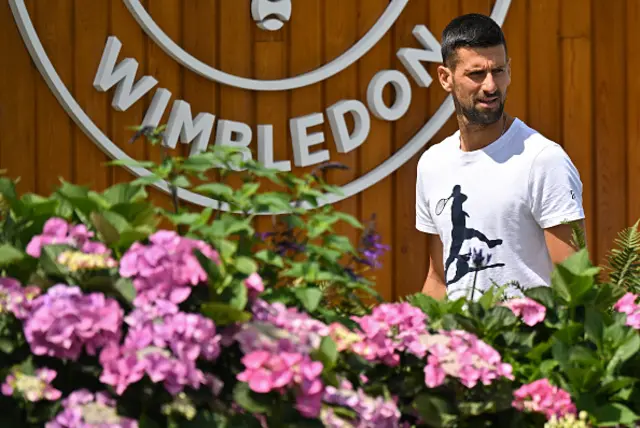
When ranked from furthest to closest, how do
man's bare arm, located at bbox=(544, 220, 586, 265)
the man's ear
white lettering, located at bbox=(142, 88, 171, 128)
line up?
white lettering, located at bbox=(142, 88, 171, 128), the man's ear, man's bare arm, located at bbox=(544, 220, 586, 265)

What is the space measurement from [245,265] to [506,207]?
4.04ft

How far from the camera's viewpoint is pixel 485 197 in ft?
8.87

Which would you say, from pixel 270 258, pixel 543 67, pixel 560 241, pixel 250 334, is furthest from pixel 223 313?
pixel 543 67

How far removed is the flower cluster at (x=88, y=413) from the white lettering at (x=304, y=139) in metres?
2.68

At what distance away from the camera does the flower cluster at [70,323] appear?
1.46 meters

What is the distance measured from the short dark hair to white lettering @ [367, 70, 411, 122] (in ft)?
4.54

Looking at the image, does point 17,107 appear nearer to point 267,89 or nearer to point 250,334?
point 267,89

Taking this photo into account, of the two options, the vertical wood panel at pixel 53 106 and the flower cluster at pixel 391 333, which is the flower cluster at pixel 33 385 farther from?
the vertical wood panel at pixel 53 106

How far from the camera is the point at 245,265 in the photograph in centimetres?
154

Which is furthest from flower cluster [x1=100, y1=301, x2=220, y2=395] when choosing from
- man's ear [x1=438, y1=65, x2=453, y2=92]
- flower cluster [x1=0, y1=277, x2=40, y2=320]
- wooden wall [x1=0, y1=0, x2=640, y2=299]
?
wooden wall [x1=0, y1=0, x2=640, y2=299]

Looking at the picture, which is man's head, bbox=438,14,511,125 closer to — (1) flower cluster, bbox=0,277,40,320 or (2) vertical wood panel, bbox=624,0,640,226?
(1) flower cluster, bbox=0,277,40,320

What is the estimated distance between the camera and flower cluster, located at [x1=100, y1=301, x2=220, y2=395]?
143 centimetres

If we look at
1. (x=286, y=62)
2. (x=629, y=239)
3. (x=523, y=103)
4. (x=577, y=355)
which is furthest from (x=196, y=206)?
(x=577, y=355)

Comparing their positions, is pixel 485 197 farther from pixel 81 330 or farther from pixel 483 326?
pixel 81 330
